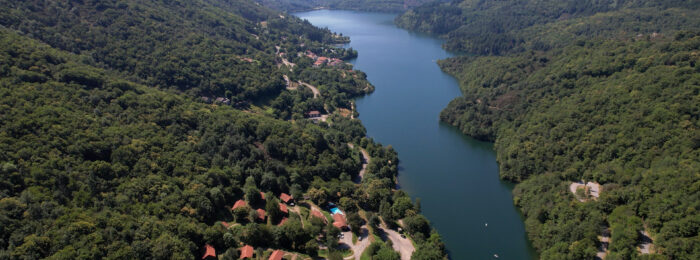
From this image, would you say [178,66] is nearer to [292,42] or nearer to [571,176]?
[292,42]

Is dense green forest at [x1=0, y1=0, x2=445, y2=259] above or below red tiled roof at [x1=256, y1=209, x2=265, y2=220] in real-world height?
above

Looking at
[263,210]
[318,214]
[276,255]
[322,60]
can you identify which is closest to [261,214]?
[263,210]

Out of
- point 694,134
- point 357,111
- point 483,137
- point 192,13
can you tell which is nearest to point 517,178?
point 483,137

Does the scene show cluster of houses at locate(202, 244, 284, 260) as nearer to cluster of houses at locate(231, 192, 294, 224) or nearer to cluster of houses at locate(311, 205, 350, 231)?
cluster of houses at locate(231, 192, 294, 224)

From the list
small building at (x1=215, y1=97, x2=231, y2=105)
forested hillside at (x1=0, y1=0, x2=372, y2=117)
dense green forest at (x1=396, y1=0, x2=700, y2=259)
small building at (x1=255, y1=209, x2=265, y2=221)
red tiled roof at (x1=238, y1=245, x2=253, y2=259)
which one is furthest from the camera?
small building at (x1=215, y1=97, x2=231, y2=105)

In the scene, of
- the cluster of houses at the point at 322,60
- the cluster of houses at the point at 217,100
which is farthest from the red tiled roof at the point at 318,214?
the cluster of houses at the point at 322,60

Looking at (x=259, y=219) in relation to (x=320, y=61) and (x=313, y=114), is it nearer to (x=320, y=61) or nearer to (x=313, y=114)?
(x=313, y=114)

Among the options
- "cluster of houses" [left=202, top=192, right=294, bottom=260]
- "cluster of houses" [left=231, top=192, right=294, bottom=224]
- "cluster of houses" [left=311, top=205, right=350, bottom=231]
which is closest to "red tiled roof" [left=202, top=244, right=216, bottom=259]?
"cluster of houses" [left=202, top=192, right=294, bottom=260]
